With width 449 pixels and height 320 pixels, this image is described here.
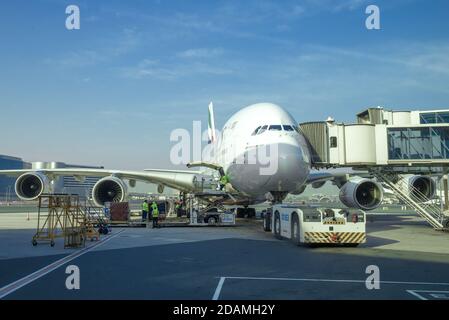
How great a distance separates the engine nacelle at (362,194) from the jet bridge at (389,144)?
0.94 meters

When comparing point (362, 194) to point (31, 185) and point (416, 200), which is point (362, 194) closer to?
point (416, 200)

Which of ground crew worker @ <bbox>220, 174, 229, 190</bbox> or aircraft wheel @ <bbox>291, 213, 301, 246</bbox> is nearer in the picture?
aircraft wheel @ <bbox>291, 213, 301, 246</bbox>

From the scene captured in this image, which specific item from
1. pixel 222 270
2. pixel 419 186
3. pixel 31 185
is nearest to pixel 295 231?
pixel 222 270

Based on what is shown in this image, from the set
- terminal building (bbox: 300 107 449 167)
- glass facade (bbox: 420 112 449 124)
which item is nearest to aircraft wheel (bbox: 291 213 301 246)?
terminal building (bbox: 300 107 449 167)

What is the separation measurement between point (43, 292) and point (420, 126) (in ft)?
58.2

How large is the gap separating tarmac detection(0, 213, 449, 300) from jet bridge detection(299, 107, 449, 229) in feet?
19.4

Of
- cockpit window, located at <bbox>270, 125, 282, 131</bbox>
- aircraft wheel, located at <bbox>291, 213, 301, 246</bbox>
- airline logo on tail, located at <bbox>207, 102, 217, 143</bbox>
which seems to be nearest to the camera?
aircraft wheel, located at <bbox>291, 213, 301, 246</bbox>

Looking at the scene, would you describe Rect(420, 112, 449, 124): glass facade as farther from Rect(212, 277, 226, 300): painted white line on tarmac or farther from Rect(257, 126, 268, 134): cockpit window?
Rect(212, 277, 226, 300): painted white line on tarmac

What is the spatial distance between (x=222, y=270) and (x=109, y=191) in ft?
56.0

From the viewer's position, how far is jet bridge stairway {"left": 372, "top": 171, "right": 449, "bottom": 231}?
20.1 meters

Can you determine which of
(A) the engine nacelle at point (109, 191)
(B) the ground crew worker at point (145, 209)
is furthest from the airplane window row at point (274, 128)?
(A) the engine nacelle at point (109, 191)
